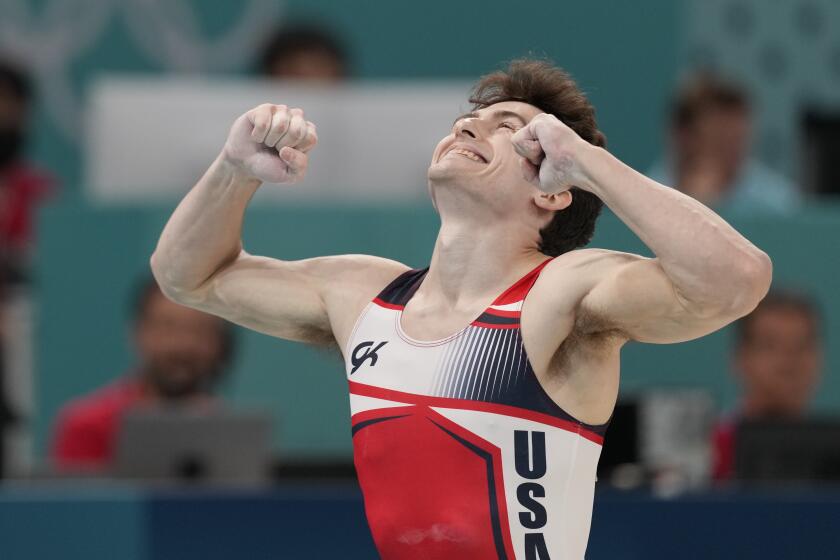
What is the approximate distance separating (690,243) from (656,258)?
0.12m

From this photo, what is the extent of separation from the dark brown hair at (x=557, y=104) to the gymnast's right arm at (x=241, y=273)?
460mm

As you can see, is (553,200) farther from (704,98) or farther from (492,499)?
(704,98)

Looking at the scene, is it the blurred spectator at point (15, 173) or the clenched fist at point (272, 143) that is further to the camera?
the blurred spectator at point (15, 173)

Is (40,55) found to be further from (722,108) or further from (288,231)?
(722,108)

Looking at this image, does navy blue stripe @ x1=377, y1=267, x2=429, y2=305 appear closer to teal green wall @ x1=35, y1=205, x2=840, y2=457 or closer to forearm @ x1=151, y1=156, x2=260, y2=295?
forearm @ x1=151, y1=156, x2=260, y2=295

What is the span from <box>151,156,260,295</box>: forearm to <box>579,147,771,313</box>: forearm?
3.27 feet

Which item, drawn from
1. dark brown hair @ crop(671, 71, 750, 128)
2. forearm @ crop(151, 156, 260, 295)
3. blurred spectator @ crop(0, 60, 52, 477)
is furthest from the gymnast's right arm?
blurred spectator @ crop(0, 60, 52, 477)

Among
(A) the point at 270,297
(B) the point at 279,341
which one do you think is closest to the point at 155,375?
(B) the point at 279,341

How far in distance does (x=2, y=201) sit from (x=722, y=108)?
13.6 feet

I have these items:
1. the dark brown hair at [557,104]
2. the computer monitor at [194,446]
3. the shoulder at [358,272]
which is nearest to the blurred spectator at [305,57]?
the computer monitor at [194,446]

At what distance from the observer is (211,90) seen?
7605mm

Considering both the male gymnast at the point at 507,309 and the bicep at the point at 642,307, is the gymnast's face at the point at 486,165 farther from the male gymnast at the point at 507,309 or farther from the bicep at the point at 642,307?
the bicep at the point at 642,307

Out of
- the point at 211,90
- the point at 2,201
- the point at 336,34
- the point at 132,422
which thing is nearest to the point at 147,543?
the point at 132,422

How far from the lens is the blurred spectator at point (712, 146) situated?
26.1ft
